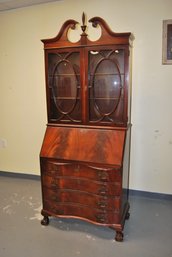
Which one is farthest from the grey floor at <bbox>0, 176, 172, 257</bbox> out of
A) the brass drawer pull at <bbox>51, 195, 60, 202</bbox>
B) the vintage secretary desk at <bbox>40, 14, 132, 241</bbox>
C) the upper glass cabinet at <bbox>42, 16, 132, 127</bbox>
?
the upper glass cabinet at <bbox>42, 16, 132, 127</bbox>

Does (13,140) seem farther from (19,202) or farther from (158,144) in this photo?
(158,144)

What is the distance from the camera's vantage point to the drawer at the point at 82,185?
206 cm

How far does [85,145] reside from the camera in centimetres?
220

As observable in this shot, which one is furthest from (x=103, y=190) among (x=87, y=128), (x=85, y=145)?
(x=87, y=128)

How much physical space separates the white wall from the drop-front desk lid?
2.47ft

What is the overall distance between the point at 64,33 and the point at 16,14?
1.30 m

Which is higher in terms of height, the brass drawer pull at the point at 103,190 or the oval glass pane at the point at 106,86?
the oval glass pane at the point at 106,86

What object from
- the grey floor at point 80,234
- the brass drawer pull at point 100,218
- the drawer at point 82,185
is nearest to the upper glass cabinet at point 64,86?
the drawer at point 82,185

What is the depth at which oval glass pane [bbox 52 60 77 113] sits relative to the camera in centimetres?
238

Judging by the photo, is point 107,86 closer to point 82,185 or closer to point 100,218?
point 82,185

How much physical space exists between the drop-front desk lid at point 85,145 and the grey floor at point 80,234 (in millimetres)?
761

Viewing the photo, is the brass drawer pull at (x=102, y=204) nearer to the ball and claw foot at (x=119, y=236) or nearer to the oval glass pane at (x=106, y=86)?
the ball and claw foot at (x=119, y=236)

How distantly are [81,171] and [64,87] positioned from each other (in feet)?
3.10

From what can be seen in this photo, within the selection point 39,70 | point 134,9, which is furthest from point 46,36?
point 134,9
